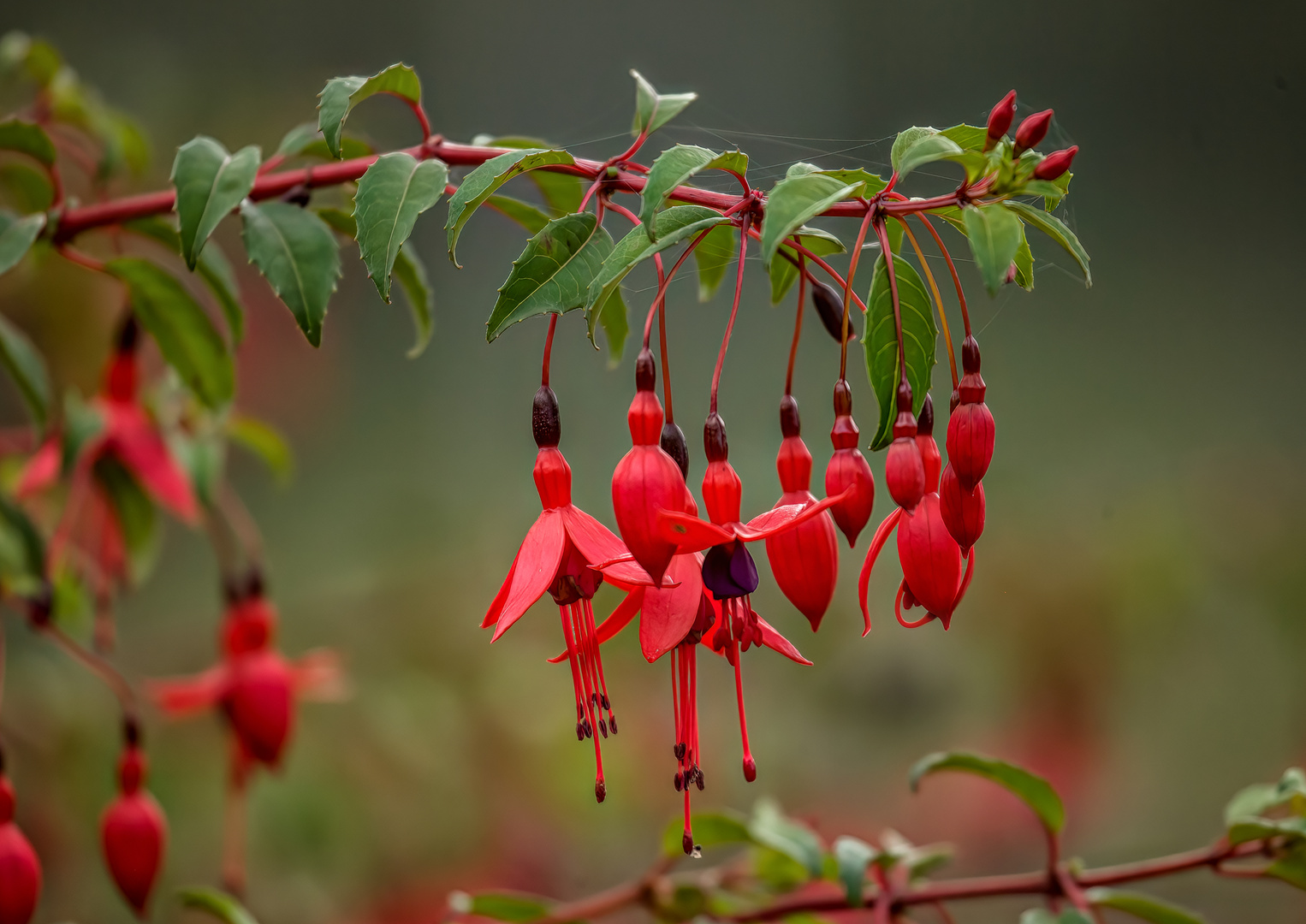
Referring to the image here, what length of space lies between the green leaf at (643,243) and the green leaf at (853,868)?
13.1 inches

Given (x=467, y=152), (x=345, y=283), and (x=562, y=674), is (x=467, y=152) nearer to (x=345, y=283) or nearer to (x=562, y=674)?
(x=562, y=674)

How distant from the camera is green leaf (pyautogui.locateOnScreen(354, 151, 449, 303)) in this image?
36 cm

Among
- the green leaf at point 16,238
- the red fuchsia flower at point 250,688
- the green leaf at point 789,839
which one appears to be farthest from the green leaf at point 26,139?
the green leaf at point 789,839

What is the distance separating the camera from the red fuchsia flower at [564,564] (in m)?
0.35

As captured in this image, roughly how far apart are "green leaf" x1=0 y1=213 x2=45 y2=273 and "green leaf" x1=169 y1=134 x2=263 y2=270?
0.10 m

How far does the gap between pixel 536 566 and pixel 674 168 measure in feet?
0.46

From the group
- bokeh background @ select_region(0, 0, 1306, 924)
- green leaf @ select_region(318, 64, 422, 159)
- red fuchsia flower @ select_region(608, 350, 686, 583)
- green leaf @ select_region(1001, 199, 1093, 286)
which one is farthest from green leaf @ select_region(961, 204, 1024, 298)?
bokeh background @ select_region(0, 0, 1306, 924)

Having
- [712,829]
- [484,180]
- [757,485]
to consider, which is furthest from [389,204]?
[757,485]

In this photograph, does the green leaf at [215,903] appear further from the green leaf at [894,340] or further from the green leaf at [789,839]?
the green leaf at [894,340]

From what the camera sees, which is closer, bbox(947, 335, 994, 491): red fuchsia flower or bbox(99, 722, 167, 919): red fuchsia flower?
bbox(947, 335, 994, 491): red fuchsia flower

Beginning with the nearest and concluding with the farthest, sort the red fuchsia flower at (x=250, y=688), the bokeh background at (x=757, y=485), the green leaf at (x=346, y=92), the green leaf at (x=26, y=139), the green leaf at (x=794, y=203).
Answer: the green leaf at (x=794, y=203) → the green leaf at (x=346, y=92) → the green leaf at (x=26, y=139) → the red fuchsia flower at (x=250, y=688) → the bokeh background at (x=757, y=485)

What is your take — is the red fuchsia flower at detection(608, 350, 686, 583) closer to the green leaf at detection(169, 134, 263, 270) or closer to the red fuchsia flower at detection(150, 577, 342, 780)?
the green leaf at detection(169, 134, 263, 270)

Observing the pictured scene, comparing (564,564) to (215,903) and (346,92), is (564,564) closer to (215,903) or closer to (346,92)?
(346,92)

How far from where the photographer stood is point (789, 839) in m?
0.57
